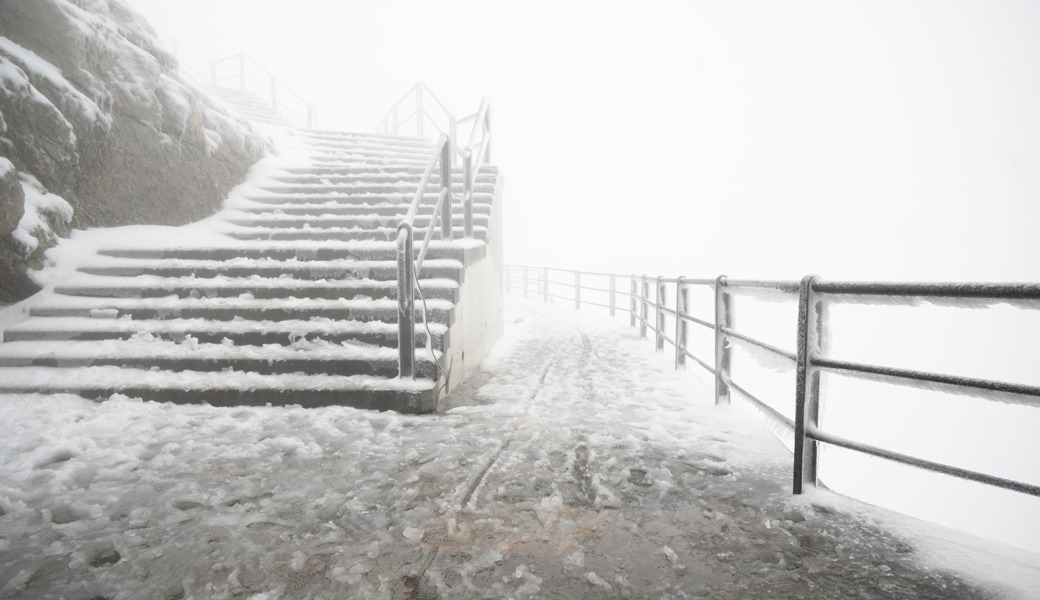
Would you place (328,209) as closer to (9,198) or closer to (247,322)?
(247,322)

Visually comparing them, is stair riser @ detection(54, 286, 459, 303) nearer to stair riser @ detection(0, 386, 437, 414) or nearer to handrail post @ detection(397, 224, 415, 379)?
handrail post @ detection(397, 224, 415, 379)

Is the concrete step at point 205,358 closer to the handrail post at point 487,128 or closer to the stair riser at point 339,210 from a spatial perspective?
the stair riser at point 339,210

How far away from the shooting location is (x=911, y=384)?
6.16 feet

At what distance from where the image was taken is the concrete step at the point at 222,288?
4648 mm

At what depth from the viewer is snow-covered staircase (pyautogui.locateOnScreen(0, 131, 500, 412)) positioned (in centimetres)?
371

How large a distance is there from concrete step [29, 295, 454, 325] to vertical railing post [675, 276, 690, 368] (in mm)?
2491

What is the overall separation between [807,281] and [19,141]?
274 inches

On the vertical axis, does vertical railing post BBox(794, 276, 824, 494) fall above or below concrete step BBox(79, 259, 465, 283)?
below

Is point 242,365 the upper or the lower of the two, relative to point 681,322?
lower

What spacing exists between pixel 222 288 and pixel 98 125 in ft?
8.53

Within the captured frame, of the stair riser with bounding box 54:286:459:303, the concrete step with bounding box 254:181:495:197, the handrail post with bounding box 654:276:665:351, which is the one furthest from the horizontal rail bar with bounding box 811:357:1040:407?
the concrete step with bounding box 254:181:495:197

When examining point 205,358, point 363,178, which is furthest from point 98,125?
point 205,358

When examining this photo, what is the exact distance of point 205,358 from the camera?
13.1ft

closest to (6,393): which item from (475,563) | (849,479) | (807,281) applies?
(475,563)
